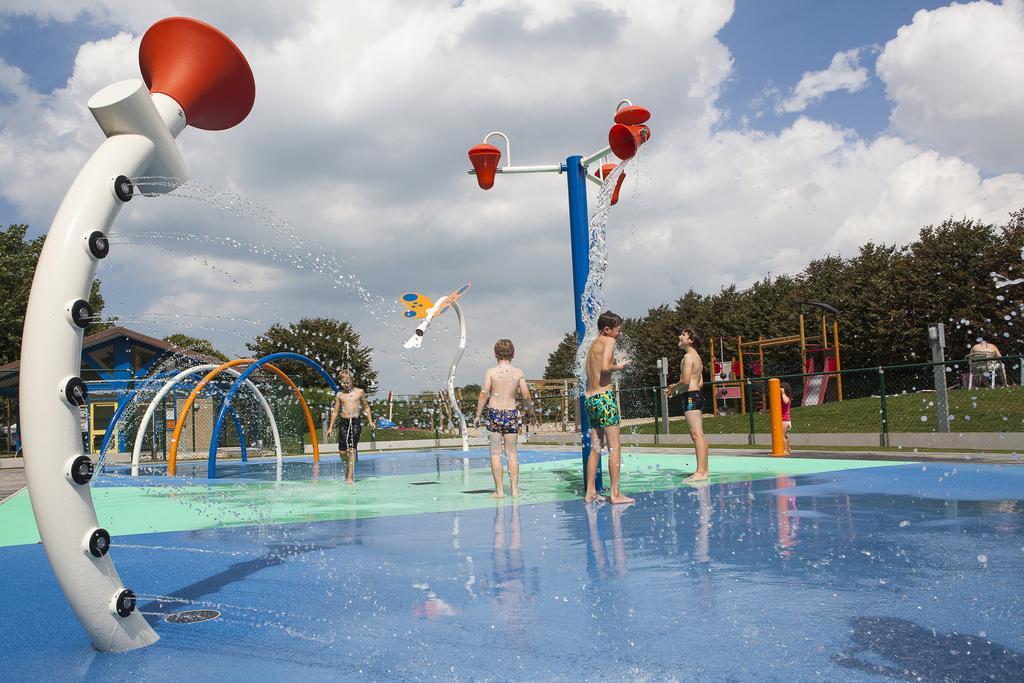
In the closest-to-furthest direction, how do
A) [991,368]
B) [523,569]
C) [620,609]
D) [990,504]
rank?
[620,609], [523,569], [990,504], [991,368]

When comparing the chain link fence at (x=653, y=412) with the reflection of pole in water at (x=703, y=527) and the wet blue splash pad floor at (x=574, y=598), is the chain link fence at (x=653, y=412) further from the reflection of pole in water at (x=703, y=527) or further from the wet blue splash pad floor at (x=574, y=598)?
the wet blue splash pad floor at (x=574, y=598)

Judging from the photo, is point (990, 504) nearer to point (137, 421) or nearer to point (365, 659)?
point (365, 659)

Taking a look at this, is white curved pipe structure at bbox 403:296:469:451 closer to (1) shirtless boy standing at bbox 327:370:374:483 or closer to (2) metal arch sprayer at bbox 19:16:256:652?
(1) shirtless boy standing at bbox 327:370:374:483

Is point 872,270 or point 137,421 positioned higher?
point 872,270

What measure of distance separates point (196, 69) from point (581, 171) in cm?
551

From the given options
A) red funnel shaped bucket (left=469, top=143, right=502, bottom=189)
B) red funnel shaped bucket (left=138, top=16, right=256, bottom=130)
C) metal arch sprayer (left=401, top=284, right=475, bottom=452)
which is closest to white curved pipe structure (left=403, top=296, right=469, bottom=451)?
metal arch sprayer (left=401, top=284, right=475, bottom=452)

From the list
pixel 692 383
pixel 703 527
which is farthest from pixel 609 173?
pixel 703 527

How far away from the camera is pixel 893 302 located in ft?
124

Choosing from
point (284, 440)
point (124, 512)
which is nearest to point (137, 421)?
point (284, 440)

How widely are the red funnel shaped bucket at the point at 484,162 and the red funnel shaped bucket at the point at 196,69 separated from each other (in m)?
5.09

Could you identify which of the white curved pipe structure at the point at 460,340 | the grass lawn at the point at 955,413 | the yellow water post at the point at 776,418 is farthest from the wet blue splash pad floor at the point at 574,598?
the white curved pipe structure at the point at 460,340

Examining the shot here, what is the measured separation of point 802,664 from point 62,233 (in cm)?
345

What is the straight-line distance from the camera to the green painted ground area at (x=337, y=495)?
7863 millimetres

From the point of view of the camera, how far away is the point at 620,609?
376 cm
